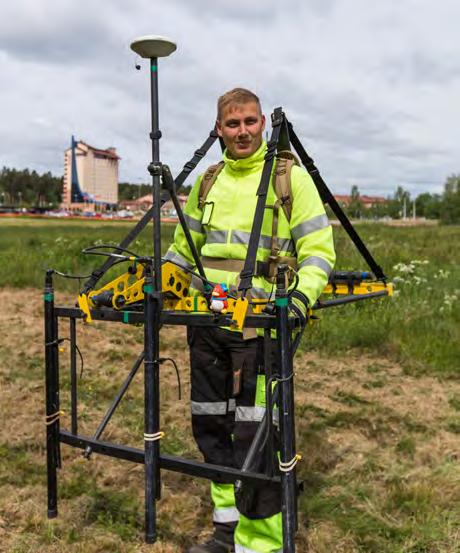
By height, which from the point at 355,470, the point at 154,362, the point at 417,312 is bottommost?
the point at 355,470

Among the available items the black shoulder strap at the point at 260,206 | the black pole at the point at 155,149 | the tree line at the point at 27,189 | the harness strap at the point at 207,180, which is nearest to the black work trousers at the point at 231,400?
the black shoulder strap at the point at 260,206

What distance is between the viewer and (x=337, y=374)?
6555 mm

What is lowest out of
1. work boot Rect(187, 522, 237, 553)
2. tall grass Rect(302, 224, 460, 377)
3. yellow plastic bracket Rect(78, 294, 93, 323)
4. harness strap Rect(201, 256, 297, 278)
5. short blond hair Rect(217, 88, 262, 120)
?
work boot Rect(187, 522, 237, 553)

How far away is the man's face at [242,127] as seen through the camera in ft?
9.63

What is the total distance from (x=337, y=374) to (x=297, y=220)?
4017 mm

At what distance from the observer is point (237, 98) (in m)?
2.95

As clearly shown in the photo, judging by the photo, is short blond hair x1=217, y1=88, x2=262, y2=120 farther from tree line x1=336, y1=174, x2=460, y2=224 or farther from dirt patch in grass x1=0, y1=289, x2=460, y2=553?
tree line x1=336, y1=174, x2=460, y2=224

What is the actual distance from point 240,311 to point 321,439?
2.68 metres

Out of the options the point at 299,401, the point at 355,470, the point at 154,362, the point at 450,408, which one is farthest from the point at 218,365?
the point at 450,408

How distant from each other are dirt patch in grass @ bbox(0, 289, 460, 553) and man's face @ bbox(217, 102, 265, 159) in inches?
87.1

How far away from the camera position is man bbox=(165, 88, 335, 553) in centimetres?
286

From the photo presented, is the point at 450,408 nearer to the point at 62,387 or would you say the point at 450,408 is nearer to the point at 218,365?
the point at 218,365

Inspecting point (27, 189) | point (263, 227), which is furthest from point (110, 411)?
point (27, 189)

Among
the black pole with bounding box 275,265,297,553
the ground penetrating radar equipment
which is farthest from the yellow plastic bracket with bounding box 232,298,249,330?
the black pole with bounding box 275,265,297,553
